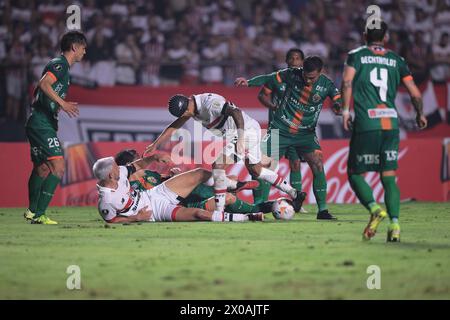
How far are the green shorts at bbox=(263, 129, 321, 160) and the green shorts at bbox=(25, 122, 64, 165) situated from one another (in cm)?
342

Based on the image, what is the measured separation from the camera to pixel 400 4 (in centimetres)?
2186

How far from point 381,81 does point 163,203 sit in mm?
3874

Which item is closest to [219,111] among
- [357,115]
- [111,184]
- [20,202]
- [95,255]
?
[111,184]

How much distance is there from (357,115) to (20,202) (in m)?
8.71

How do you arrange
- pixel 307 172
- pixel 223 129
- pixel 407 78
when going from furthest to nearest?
pixel 307 172 → pixel 223 129 → pixel 407 78

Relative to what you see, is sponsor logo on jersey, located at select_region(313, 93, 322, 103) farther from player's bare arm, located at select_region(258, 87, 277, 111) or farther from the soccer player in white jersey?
the soccer player in white jersey

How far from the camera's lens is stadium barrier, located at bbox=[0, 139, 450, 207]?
16.8 m

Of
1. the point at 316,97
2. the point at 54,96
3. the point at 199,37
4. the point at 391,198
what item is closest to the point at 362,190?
the point at 391,198

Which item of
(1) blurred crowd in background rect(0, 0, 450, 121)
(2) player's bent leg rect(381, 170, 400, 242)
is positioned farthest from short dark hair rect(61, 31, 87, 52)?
(1) blurred crowd in background rect(0, 0, 450, 121)

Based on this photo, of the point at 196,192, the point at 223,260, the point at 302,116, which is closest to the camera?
the point at 223,260

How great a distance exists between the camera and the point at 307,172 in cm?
1742

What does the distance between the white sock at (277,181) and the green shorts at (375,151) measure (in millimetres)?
3311

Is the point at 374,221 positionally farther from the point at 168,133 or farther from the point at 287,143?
the point at 287,143

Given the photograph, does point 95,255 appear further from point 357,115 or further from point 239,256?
point 357,115
